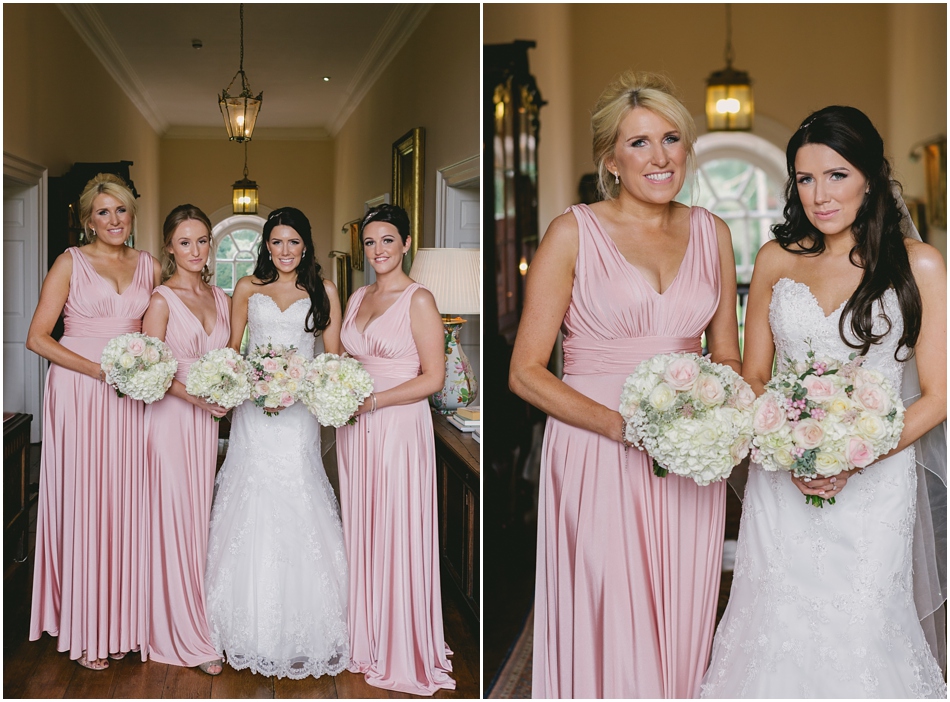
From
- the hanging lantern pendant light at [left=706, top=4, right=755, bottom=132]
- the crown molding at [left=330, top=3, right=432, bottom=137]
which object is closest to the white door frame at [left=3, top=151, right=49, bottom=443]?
the crown molding at [left=330, top=3, right=432, bottom=137]

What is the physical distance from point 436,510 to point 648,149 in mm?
1517

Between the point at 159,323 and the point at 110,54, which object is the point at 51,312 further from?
the point at 110,54

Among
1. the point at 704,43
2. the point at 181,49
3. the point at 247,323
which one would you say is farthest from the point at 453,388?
the point at 704,43

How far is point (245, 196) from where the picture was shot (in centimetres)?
295

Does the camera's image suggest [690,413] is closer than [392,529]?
Yes

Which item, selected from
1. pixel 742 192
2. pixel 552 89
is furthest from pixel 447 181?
pixel 742 192

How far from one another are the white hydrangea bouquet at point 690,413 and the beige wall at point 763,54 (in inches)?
184

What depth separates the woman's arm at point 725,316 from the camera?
2418 mm

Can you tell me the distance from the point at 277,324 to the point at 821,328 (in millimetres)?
1797

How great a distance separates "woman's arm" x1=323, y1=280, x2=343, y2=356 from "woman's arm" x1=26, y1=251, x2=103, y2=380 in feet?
2.93

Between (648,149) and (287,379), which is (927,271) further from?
(287,379)

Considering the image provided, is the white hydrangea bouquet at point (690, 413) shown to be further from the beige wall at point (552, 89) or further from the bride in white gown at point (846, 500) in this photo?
the beige wall at point (552, 89)

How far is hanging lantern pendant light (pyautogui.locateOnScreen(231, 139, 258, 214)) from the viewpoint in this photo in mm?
2938

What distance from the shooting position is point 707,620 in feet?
8.15
